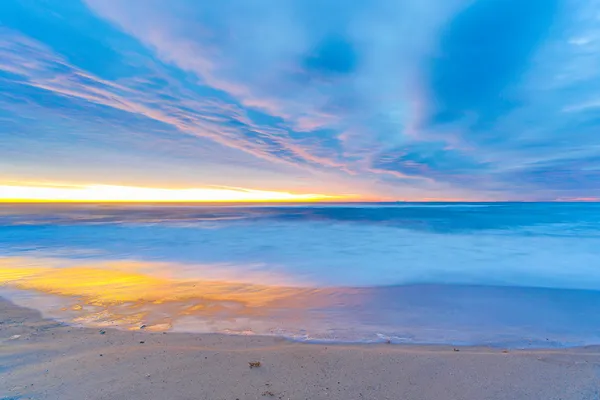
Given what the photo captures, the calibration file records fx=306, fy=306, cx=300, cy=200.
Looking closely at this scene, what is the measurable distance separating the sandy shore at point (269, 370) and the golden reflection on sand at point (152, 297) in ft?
3.37

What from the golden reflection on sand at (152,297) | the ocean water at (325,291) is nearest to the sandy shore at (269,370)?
the ocean water at (325,291)

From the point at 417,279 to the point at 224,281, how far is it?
679 centimetres

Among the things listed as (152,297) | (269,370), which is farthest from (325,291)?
(269,370)

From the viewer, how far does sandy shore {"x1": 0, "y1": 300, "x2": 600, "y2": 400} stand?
11.6 ft

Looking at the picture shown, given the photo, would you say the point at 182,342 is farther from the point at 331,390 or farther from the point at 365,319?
the point at 365,319

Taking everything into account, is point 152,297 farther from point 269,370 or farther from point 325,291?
point 269,370

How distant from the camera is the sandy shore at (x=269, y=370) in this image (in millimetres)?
3549

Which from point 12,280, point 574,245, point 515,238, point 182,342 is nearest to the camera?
point 182,342

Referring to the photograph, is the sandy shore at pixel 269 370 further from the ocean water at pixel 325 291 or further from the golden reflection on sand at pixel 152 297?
the golden reflection on sand at pixel 152 297

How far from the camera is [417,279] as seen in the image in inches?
434

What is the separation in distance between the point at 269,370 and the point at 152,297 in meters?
4.91

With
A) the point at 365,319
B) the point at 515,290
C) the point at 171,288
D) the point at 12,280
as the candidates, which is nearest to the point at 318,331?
the point at 365,319

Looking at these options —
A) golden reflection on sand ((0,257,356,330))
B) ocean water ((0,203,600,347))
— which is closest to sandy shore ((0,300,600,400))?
ocean water ((0,203,600,347))

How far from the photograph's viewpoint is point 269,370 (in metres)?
3.99
